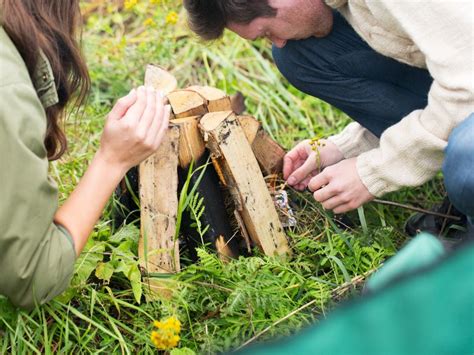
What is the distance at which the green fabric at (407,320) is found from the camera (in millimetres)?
941

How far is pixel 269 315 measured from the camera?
2.10 meters

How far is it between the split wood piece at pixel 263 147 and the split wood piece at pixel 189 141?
191 millimetres

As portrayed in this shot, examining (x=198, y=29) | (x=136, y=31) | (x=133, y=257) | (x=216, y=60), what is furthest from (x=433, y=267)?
(x=136, y=31)

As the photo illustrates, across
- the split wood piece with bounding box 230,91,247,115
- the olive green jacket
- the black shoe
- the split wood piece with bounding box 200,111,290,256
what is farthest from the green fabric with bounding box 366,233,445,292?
the split wood piece with bounding box 230,91,247,115

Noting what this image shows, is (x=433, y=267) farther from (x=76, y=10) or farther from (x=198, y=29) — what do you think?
(x=198, y=29)

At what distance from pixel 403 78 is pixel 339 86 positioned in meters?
0.20

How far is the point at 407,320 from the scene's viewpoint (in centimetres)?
98

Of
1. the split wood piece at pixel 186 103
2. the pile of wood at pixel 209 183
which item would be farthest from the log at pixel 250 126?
the split wood piece at pixel 186 103

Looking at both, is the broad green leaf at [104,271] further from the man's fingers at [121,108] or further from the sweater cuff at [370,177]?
the sweater cuff at [370,177]

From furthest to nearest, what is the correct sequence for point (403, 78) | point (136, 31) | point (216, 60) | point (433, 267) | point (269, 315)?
point (136, 31) < point (216, 60) < point (403, 78) < point (269, 315) < point (433, 267)

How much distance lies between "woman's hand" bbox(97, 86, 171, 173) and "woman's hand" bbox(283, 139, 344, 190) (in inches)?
23.8

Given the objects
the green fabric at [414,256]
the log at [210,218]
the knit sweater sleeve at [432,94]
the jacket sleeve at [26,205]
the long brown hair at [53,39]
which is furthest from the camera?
the log at [210,218]

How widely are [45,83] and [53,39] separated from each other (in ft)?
0.34

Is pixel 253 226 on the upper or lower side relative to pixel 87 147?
upper
